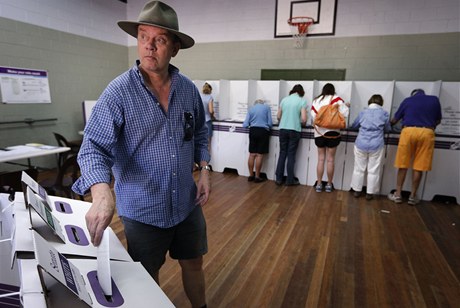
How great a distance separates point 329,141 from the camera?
13.6 feet

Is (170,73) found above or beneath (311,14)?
beneath

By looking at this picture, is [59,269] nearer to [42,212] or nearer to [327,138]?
[42,212]

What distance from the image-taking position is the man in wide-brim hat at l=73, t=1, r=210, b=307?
1070 mm

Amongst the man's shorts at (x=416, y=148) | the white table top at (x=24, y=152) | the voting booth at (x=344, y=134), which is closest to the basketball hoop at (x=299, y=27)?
the voting booth at (x=344, y=134)

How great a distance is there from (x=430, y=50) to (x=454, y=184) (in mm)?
2076

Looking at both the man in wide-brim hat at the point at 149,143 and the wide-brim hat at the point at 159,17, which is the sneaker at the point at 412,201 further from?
the wide-brim hat at the point at 159,17

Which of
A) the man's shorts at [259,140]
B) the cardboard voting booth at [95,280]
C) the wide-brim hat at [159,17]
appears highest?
the wide-brim hat at [159,17]

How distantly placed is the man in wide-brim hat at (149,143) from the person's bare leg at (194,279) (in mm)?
174

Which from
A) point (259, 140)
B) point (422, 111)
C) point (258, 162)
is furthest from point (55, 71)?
point (422, 111)

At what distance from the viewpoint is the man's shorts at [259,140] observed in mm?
4559

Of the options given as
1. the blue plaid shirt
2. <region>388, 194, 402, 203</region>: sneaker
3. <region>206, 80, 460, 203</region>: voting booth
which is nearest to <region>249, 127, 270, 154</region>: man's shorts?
<region>206, 80, 460, 203</region>: voting booth

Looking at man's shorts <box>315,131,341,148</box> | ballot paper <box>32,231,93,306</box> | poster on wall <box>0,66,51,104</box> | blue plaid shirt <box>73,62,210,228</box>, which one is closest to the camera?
ballot paper <box>32,231,93,306</box>

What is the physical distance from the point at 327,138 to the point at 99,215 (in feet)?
12.5

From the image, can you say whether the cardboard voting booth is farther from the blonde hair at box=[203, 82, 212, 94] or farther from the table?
the blonde hair at box=[203, 82, 212, 94]
